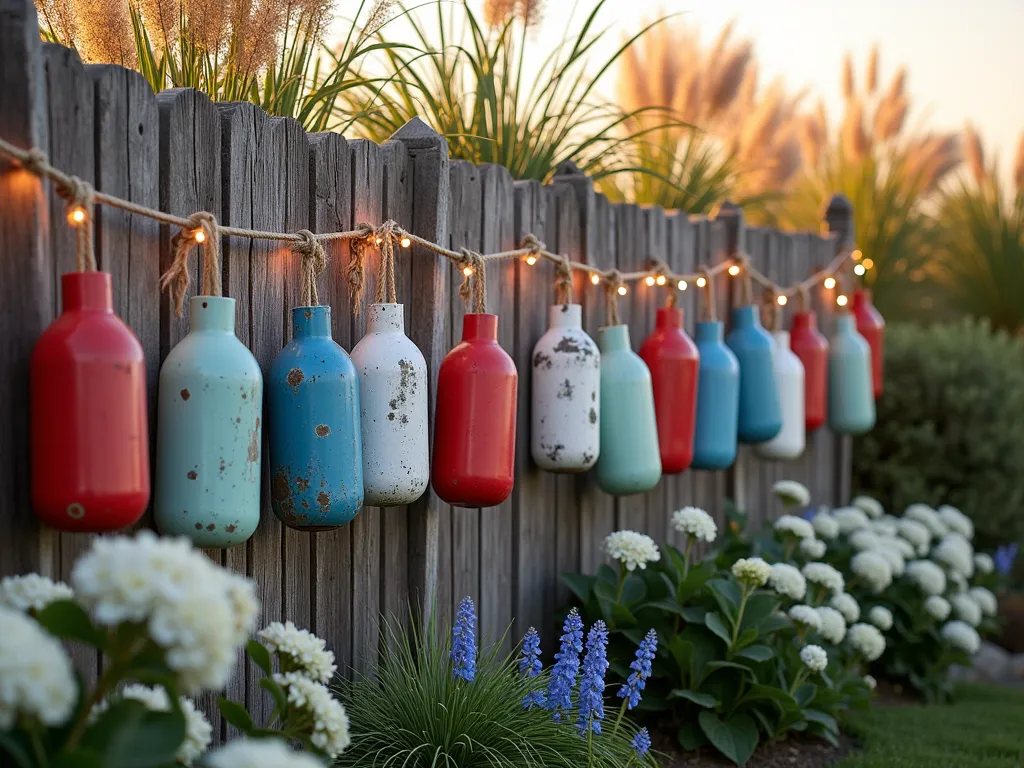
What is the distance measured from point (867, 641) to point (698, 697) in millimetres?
1163

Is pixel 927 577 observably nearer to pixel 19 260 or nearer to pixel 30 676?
pixel 19 260

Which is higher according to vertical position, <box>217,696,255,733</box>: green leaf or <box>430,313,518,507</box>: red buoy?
<box>430,313,518,507</box>: red buoy

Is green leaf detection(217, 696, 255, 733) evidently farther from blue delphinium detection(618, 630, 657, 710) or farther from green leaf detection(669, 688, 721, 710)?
green leaf detection(669, 688, 721, 710)

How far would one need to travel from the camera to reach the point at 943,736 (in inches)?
165

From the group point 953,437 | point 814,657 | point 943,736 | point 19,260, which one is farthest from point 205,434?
point 953,437

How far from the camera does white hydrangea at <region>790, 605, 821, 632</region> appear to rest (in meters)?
3.80

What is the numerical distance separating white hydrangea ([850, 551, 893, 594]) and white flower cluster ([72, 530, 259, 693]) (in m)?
3.60

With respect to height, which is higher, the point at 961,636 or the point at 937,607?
the point at 937,607

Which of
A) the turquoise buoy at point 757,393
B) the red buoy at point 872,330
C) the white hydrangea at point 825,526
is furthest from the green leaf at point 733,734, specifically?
the red buoy at point 872,330

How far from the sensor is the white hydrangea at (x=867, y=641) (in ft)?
14.3

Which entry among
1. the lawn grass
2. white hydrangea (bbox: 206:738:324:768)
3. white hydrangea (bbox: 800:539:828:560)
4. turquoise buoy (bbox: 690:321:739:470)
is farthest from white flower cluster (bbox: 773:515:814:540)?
white hydrangea (bbox: 206:738:324:768)

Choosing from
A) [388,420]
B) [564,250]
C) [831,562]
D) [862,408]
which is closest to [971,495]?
[862,408]

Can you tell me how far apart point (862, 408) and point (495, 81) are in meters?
2.54

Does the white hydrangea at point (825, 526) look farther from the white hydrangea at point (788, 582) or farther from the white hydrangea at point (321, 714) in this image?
the white hydrangea at point (321, 714)
